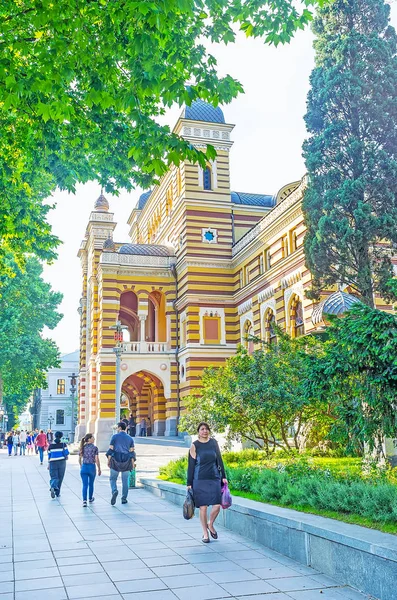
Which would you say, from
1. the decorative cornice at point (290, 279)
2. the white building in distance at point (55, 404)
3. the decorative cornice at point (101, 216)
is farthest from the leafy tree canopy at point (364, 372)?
the white building in distance at point (55, 404)

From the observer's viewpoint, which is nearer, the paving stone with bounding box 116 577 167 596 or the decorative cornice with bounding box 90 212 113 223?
the paving stone with bounding box 116 577 167 596

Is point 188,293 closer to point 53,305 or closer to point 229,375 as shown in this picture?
point 53,305

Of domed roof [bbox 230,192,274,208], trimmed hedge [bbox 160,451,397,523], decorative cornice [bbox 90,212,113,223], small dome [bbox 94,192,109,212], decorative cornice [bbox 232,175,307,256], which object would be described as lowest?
trimmed hedge [bbox 160,451,397,523]

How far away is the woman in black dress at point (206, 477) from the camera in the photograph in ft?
28.2

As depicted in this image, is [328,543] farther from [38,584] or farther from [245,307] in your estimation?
[245,307]

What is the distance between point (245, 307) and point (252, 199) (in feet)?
31.2

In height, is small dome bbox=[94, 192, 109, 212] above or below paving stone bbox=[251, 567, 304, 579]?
above

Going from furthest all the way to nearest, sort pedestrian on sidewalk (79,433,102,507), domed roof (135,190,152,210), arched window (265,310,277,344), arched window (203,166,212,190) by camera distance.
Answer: domed roof (135,190,152,210)
arched window (203,166,212,190)
arched window (265,310,277,344)
pedestrian on sidewalk (79,433,102,507)

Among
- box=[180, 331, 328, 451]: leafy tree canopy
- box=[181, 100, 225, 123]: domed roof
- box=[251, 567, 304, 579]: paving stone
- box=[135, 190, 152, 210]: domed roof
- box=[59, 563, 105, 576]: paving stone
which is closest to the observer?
box=[251, 567, 304, 579]: paving stone

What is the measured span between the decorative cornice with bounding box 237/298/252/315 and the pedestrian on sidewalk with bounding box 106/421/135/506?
68.6 ft

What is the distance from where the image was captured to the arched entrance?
38.0m

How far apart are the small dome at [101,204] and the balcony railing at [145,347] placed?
1408cm

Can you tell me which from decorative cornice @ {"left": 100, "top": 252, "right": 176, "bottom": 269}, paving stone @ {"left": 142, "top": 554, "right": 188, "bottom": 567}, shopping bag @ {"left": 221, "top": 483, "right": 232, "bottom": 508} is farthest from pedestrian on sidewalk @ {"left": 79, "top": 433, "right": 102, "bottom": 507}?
decorative cornice @ {"left": 100, "top": 252, "right": 176, "bottom": 269}

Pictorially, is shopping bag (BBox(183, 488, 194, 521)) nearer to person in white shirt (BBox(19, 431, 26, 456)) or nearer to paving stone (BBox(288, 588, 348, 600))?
paving stone (BBox(288, 588, 348, 600))
